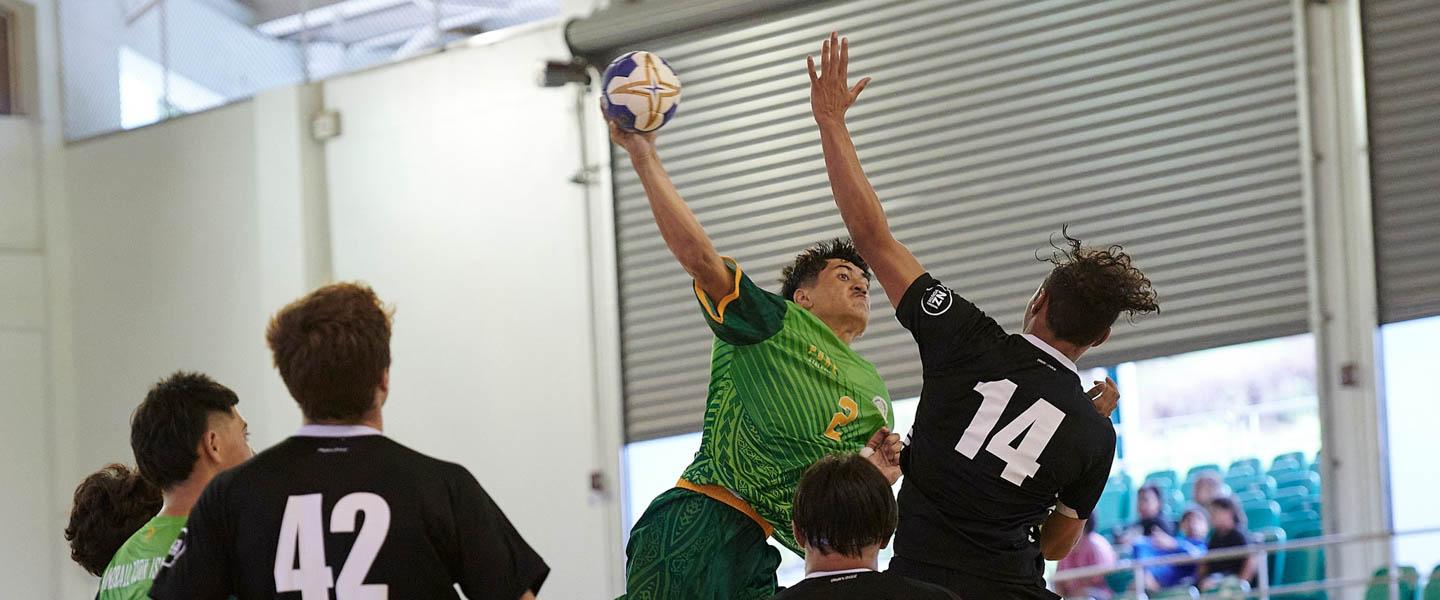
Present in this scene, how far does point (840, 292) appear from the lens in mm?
4691

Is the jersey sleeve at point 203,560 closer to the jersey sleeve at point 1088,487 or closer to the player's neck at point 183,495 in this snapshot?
the player's neck at point 183,495

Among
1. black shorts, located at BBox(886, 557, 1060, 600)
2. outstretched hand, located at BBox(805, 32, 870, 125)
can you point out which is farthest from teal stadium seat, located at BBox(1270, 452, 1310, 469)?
outstretched hand, located at BBox(805, 32, 870, 125)

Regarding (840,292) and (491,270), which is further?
(491,270)

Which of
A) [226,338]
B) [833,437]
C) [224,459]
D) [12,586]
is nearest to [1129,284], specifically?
[833,437]

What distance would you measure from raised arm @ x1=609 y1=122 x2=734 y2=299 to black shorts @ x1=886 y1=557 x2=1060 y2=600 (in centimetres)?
90

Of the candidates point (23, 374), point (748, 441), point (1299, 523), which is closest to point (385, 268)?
point (23, 374)

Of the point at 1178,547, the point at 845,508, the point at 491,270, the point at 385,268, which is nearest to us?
the point at 845,508

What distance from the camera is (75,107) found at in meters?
12.6

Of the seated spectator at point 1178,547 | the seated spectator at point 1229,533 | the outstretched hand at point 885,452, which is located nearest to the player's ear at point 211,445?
the outstretched hand at point 885,452

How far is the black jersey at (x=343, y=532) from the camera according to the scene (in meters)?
2.99

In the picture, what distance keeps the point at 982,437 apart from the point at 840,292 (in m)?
1.05

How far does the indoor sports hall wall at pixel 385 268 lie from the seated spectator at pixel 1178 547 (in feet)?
11.2

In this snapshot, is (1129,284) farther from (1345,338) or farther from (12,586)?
(12,586)

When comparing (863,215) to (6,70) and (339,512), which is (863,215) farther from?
(6,70)
